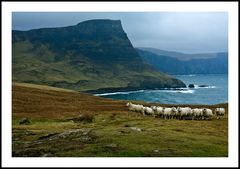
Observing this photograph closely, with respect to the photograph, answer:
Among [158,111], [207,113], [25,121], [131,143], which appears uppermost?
[158,111]

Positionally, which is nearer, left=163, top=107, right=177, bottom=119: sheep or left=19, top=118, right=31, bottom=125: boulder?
left=19, top=118, right=31, bottom=125: boulder

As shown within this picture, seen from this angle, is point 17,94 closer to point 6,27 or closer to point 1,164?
point 6,27

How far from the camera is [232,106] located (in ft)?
105

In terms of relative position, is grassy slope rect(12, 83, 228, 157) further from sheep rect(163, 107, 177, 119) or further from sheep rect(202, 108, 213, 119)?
sheep rect(202, 108, 213, 119)

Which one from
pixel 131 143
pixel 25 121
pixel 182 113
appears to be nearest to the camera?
pixel 131 143

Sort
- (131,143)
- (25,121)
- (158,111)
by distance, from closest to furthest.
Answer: (131,143) < (25,121) < (158,111)

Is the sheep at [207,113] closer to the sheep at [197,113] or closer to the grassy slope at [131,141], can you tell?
the sheep at [197,113]

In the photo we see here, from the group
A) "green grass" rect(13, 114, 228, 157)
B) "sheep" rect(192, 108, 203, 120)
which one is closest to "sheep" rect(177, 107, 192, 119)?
"sheep" rect(192, 108, 203, 120)

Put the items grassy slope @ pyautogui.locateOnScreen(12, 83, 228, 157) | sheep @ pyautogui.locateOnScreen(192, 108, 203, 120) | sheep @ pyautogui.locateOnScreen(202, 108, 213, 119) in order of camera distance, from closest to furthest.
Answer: grassy slope @ pyautogui.locateOnScreen(12, 83, 228, 157), sheep @ pyautogui.locateOnScreen(192, 108, 203, 120), sheep @ pyautogui.locateOnScreen(202, 108, 213, 119)

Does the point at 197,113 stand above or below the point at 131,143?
above

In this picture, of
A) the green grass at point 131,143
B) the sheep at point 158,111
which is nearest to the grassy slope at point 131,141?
the green grass at point 131,143

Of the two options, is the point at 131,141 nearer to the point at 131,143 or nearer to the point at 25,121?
the point at 131,143

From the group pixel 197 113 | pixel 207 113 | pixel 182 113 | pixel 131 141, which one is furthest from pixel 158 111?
pixel 131 141

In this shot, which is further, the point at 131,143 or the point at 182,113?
the point at 182,113
